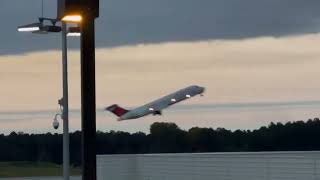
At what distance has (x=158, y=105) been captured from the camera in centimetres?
4603

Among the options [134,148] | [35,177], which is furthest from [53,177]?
[134,148]

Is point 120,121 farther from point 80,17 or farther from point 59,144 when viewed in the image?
point 80,17

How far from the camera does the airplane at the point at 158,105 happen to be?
46.2m

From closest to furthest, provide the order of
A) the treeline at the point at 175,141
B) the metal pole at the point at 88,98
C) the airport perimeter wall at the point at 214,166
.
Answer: the metal pole at the point at 88,98
the airport perimeter wall at the point at 214,166
the treeline at the point at 175,141

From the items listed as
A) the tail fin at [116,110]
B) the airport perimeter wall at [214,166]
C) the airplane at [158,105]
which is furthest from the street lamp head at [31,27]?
the tail fin at [116,110]

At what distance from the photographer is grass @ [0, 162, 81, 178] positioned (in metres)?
60.0

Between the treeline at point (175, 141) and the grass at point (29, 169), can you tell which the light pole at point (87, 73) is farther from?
the grass at point (29, 169)

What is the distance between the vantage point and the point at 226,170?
28469mm

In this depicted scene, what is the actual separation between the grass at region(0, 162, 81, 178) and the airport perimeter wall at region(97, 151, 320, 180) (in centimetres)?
2045

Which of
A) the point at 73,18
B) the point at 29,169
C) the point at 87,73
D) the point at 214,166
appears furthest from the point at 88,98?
the point at 29,169

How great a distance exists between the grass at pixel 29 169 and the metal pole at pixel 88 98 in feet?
162

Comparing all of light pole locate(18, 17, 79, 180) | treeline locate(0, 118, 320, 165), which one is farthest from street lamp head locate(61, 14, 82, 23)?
treeline locate(0, 118, 320, 165)

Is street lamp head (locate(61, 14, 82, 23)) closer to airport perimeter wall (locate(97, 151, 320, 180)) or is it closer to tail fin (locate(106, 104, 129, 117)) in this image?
airport perimeter wall (locate(97, 151, 320, 180))

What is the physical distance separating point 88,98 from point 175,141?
136 feet
